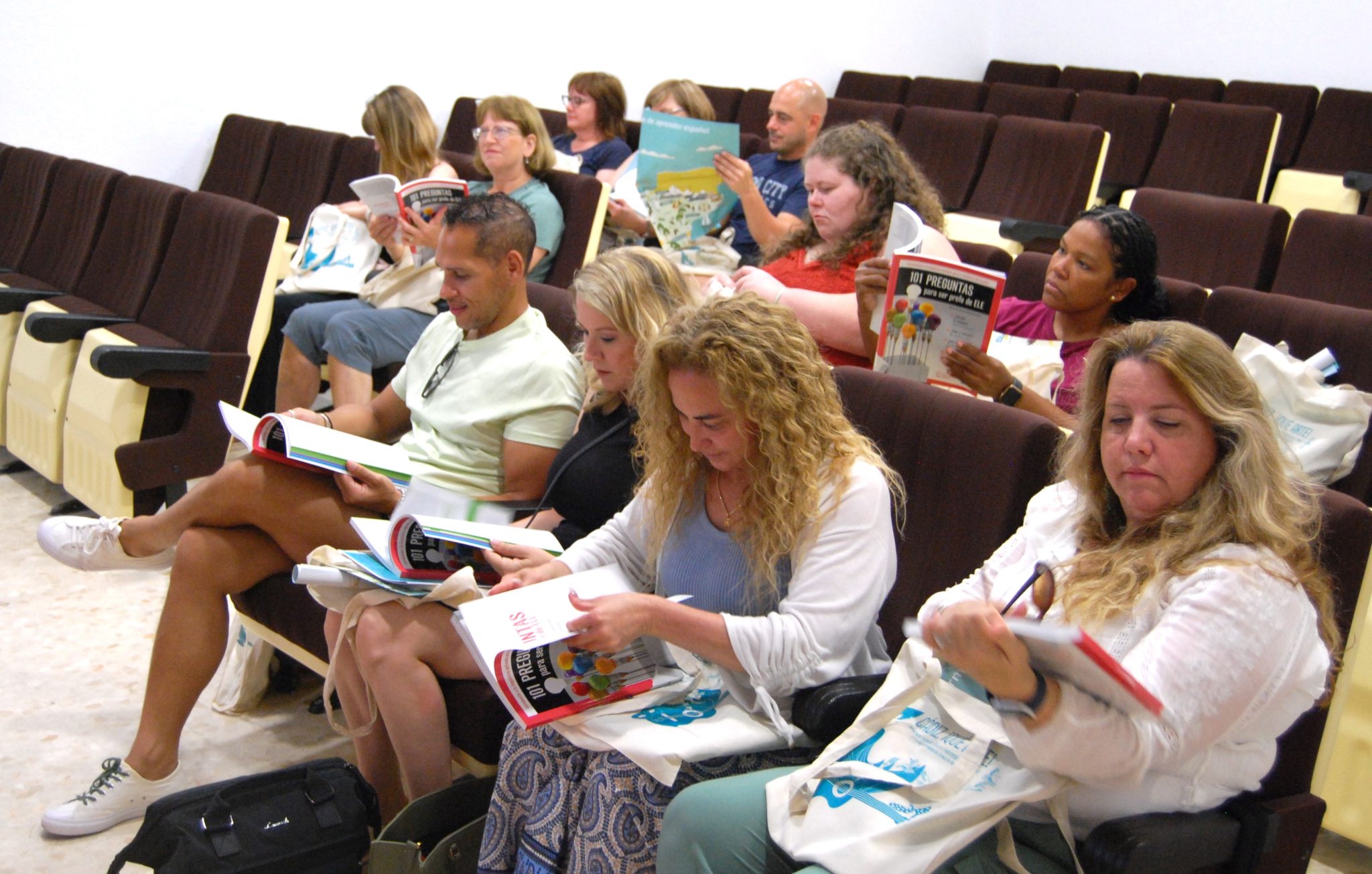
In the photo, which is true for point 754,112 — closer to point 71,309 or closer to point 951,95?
point 951,95

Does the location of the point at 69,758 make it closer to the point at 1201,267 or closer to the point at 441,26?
the point at 1201,267

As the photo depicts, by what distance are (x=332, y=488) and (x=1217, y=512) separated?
5.06ft

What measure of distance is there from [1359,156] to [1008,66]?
108 inches

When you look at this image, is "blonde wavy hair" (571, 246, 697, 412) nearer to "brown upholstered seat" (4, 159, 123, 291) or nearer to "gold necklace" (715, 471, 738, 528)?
"gold necklace" (715, 471, 738, 528)

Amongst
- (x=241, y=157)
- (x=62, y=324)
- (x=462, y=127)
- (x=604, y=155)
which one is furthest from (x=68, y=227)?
(x=462, y=127)

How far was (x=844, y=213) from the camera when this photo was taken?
109 inches

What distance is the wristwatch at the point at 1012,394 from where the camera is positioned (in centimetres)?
227

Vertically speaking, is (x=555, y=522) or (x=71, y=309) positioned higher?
(x=555, y=522)

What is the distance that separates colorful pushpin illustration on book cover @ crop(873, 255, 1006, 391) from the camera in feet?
7.03

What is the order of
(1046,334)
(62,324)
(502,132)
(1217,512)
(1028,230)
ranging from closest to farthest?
(1217,512)
(1046,334)
(62,324)
(502,132)
(1028,230)

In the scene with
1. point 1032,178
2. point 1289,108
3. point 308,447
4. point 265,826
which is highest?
point 1289,108

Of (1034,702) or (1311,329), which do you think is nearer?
(1034,702)

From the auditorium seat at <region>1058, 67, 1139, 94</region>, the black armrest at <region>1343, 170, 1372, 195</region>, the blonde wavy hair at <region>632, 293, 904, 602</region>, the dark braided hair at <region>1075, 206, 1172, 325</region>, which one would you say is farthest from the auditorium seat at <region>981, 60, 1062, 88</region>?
the blonde wavy hair at <region>632, 293, 904, 602</region>

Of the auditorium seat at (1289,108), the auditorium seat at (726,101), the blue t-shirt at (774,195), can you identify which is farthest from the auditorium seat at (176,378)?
the auditorium seat at (1289,108)
